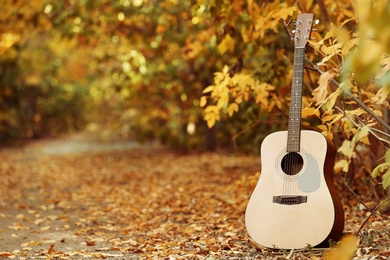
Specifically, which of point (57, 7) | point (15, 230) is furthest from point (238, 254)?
point (57, 7)

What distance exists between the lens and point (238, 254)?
14.3 ft

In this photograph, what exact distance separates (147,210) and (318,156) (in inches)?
130

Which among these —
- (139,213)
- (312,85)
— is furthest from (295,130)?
(139,213)

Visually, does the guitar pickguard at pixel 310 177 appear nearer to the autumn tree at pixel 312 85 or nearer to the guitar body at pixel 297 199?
the guitar body at pixel 297 199

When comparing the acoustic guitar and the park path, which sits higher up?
the acoustic guitar

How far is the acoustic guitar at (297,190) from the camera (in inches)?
162

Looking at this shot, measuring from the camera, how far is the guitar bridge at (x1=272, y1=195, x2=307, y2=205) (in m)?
4.19

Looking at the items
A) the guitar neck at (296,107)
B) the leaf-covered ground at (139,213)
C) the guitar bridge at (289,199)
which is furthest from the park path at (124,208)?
the guitar neck at (296,107)

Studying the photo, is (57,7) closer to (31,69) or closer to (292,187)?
(292,187)

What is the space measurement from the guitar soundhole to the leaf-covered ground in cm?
58

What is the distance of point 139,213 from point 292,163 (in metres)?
2.91

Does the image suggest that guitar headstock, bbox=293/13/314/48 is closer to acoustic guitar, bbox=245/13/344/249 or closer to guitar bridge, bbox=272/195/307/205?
acoustic guitar, bbox=245/13/344/249

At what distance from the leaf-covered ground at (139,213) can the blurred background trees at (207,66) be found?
691 millimetres

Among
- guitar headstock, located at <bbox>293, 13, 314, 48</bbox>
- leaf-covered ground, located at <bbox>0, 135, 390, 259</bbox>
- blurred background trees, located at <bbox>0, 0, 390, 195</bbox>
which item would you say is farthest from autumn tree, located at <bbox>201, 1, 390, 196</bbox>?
leaf-covered ground, located at <bbox>0, 135, 390, 259</bbox>
